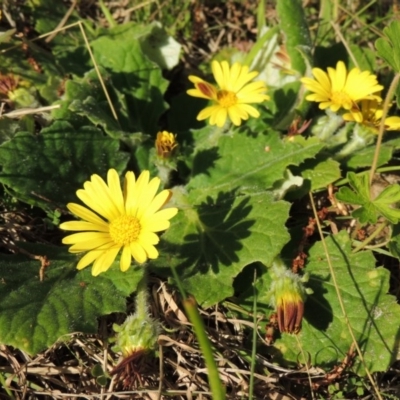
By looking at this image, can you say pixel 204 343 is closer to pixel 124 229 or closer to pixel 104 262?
pixel 104 262

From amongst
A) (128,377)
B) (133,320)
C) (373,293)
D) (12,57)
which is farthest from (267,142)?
(12,57)

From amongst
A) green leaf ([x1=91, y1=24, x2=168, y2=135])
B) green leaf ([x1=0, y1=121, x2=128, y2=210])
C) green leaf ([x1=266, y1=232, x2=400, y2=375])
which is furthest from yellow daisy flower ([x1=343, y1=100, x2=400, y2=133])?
→ green leaf ([x1=0, y1=121, x2=128, y2=210])

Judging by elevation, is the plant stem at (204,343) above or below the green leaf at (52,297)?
above

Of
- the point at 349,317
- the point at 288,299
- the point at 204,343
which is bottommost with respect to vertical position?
the point at 349,317

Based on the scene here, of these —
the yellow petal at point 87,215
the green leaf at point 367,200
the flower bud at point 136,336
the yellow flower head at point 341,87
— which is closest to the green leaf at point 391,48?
the yellow flower head at point 341,87

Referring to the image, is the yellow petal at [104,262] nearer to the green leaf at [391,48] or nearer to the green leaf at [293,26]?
the green leaf at [391,48]

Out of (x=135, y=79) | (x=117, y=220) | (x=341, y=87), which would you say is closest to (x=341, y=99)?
(x=341, y=87)

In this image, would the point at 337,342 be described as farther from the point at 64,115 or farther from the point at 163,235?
the point at 64,115
